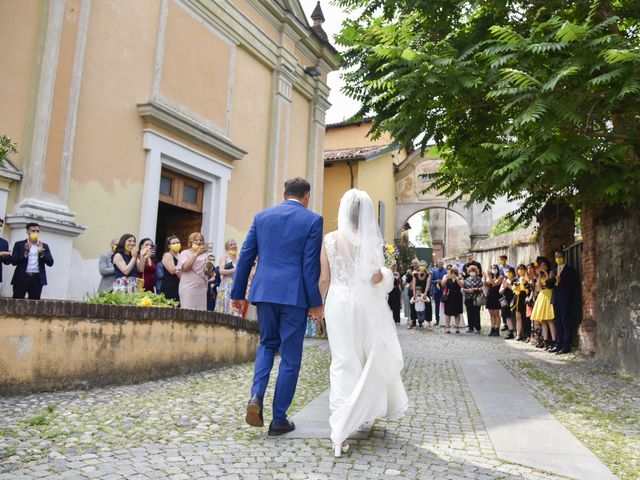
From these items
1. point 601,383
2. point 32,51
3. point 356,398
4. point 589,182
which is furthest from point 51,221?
point 601,383

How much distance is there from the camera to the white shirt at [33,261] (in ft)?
23.0

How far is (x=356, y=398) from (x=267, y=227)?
1.45 metres

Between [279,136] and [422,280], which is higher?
[279,136]

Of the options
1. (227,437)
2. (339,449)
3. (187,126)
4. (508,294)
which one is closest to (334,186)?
(508,294)

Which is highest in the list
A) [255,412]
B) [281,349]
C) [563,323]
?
[563,323]

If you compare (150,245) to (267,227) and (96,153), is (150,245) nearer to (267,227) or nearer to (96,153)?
(96,153)

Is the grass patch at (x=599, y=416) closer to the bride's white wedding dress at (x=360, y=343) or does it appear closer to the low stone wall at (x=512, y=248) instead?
the bride's white wedding dress at (x=360, y=343)

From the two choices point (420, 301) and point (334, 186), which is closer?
point (420, 301)

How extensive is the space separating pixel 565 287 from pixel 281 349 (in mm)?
7626

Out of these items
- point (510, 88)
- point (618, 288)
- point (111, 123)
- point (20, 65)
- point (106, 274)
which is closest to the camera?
point (510, 88)

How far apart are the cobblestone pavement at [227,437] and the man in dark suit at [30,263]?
8.38 feet

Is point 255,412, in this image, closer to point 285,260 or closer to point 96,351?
point 285,260

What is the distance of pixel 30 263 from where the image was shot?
701 centimetres

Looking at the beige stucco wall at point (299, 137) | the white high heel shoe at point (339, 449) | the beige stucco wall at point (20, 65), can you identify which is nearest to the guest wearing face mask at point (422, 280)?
the beige stucco wall at point (299, 137)
